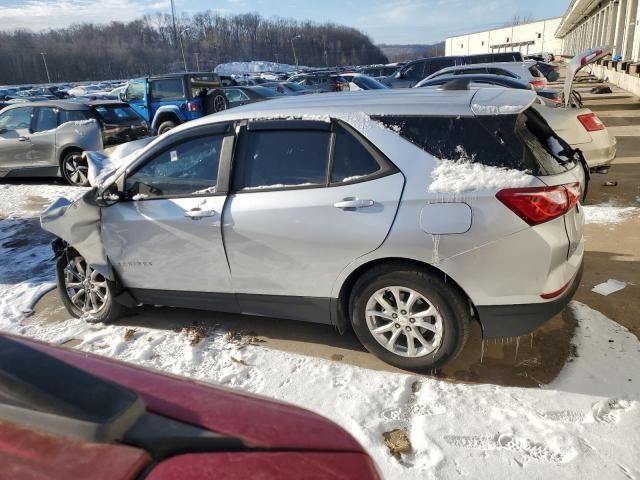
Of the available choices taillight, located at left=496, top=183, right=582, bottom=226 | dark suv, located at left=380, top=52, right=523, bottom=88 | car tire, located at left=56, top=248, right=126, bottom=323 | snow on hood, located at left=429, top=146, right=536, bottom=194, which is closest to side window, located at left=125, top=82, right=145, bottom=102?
dark suv, located at left=380, top=52, right=523, bottom=88

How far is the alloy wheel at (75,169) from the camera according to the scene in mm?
9370

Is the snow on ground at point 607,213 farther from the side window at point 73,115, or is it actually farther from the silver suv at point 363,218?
the side window at point 73,115

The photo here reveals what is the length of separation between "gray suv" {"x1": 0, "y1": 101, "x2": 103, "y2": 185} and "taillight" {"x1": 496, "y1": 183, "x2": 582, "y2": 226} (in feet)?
28.6

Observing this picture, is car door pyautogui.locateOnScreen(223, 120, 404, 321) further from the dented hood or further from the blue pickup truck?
the blue pickup truck

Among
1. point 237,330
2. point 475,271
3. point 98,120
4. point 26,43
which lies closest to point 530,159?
point 475,271

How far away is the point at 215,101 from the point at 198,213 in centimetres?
1134

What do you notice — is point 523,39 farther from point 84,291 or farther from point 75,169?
point 84,291

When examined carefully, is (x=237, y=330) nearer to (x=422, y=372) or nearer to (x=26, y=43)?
(x=422, y=372)

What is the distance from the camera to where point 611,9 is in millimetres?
33688

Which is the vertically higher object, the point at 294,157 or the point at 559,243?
the point at 294,157

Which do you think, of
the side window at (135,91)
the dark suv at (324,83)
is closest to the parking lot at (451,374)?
the side window at (135,91)

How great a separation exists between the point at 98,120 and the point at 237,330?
773 centimetres

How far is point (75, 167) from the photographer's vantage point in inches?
370

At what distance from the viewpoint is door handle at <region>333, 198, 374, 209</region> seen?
2.90m
